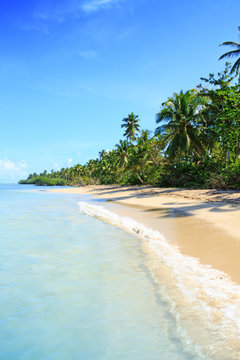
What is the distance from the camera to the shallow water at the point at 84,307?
106 inches

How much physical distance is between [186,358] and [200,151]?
27.2 meters

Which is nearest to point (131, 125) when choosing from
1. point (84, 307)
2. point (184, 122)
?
point (184, 122)

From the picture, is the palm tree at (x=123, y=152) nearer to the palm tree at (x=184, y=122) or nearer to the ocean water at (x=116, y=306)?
the palm tree at (x=184, y=122)

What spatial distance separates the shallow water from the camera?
2.70 metres

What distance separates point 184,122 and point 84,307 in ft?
84.2

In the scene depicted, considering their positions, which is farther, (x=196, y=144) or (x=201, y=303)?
(x=196, y=144)

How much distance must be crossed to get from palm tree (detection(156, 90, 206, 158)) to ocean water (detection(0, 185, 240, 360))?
22.0m

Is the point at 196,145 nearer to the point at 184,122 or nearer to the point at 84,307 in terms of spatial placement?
the point at 184,122

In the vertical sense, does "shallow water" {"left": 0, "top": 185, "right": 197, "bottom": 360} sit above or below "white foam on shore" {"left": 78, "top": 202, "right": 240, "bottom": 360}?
below

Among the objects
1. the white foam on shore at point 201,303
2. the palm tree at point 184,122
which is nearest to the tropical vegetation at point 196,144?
the palm tree at point 184,122

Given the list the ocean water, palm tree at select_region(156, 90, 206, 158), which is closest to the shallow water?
the ocean water

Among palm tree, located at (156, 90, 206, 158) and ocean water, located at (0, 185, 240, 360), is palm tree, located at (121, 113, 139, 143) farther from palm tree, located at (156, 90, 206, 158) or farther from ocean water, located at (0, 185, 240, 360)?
ocean water, located at (0, 185, 240, 360)

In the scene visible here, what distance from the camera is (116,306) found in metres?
3.54

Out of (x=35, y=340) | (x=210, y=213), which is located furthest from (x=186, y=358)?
(x=210, y=213)
